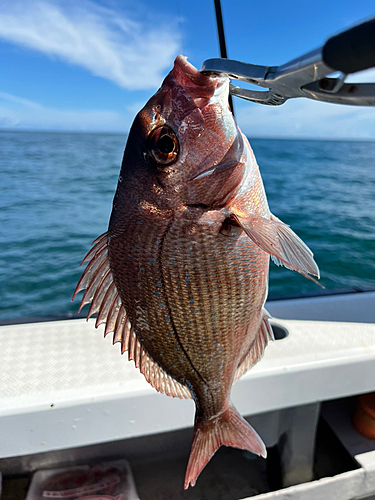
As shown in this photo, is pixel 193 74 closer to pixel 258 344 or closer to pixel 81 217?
pixel 258 344

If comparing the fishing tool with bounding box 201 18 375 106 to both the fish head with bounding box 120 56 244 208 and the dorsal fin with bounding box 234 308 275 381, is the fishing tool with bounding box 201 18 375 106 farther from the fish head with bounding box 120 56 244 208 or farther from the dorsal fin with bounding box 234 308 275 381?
the dorsal fin with bounding box 234 308 275 381

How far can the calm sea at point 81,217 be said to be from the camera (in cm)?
650

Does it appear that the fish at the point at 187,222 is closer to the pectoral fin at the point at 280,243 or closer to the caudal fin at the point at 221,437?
the pectoral fin at the point at 280,243

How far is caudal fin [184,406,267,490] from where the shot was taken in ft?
3.12

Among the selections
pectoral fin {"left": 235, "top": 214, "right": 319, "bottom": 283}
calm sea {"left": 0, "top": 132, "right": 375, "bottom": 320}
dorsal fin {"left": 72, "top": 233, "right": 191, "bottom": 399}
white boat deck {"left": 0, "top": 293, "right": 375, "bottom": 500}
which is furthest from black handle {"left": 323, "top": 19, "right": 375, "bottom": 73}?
calm sea {"left": 0, "top": 132, "right": 375, "bottom": 320}

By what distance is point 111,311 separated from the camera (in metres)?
0.93

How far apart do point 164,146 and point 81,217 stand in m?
8.95

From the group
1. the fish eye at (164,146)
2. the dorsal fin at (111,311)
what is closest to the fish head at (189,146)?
→ the fish eye at (164,146)

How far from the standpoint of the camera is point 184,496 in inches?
90.6

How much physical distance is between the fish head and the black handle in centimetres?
35

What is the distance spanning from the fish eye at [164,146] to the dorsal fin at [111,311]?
0.22m

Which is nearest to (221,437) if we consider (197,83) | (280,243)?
(280,243)

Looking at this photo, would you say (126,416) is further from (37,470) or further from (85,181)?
(85,181)

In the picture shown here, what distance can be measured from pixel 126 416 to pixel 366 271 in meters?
6.30
